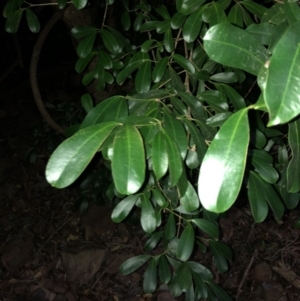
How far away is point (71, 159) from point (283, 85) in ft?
1.05

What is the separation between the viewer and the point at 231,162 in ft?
1.64

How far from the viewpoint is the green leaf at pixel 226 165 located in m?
0.50

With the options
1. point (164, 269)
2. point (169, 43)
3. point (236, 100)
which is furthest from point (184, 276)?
point (169, 43)

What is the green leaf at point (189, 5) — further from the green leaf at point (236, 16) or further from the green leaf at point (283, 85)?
the green leaf at point (283, 85)

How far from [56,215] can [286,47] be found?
2.52m

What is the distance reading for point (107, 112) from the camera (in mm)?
854

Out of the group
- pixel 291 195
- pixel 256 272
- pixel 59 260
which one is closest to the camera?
pixel 291 195

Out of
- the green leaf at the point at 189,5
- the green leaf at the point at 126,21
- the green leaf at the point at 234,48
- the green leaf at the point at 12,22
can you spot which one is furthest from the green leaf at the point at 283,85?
the green leaf at the point at 126,21

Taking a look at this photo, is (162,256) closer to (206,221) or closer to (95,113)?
(206,221)

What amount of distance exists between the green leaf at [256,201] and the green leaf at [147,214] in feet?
0.91

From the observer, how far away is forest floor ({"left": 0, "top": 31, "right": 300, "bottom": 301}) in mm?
2281

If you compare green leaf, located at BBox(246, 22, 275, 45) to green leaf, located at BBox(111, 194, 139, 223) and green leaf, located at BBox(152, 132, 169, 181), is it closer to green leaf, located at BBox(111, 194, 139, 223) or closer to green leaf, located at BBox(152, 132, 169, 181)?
green leaf, located at BBox(152, 132, 169, 181)

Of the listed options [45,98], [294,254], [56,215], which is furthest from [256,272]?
[45,98]

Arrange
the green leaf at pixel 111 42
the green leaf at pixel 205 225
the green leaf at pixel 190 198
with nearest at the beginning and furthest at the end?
the green leaf at pixel 190 198 < the green leaf at pixel 205 225 < the green leaf at pixel 111 42
